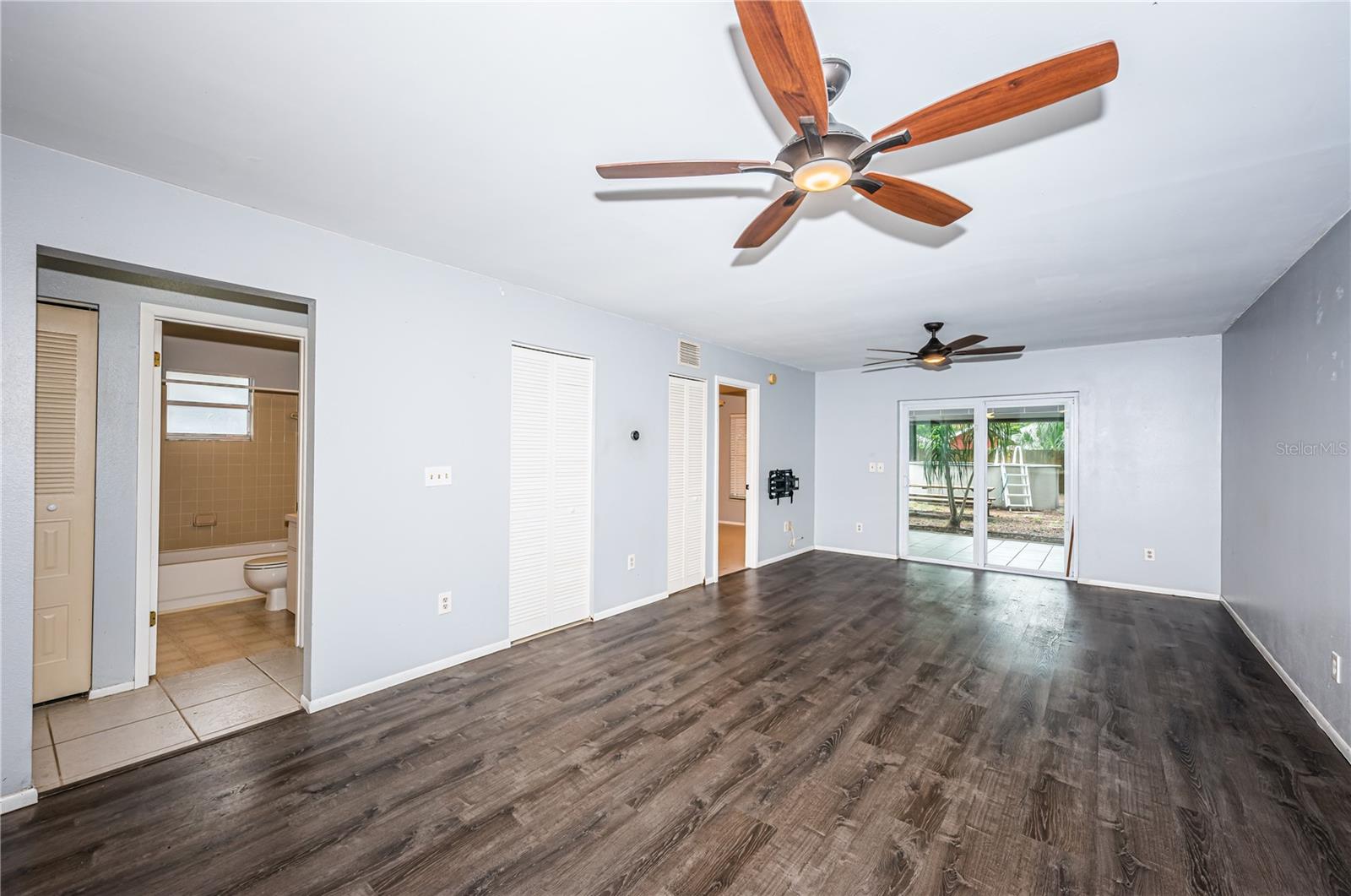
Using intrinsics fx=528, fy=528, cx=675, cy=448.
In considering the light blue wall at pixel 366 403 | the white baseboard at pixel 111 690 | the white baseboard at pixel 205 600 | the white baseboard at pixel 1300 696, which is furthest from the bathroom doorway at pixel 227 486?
the white baseboard at pixel 1300 696

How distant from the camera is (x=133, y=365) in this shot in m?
3.02

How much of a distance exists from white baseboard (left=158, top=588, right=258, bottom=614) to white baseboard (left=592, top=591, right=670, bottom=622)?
3227 millimetres

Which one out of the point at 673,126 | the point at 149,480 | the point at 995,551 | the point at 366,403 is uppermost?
the point at 673,126

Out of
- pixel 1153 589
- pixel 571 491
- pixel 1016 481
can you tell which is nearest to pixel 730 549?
pixel 1016 481

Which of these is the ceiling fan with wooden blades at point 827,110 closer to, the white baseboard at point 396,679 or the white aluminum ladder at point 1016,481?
the white baseboard at point 396,679

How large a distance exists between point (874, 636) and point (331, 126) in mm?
4368

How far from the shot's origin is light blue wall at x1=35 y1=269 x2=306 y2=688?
294 cm

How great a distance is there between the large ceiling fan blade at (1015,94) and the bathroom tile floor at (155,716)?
382 cm

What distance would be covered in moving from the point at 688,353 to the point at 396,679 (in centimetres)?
363

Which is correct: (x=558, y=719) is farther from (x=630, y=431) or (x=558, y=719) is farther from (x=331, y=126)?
(x=331, y=126)

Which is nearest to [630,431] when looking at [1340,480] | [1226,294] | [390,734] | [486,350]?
[486,350]

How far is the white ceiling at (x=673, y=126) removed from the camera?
4.78 feet

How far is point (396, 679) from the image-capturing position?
Answer: 10.3 ft

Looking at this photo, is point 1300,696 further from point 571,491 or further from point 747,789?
point 571,491
